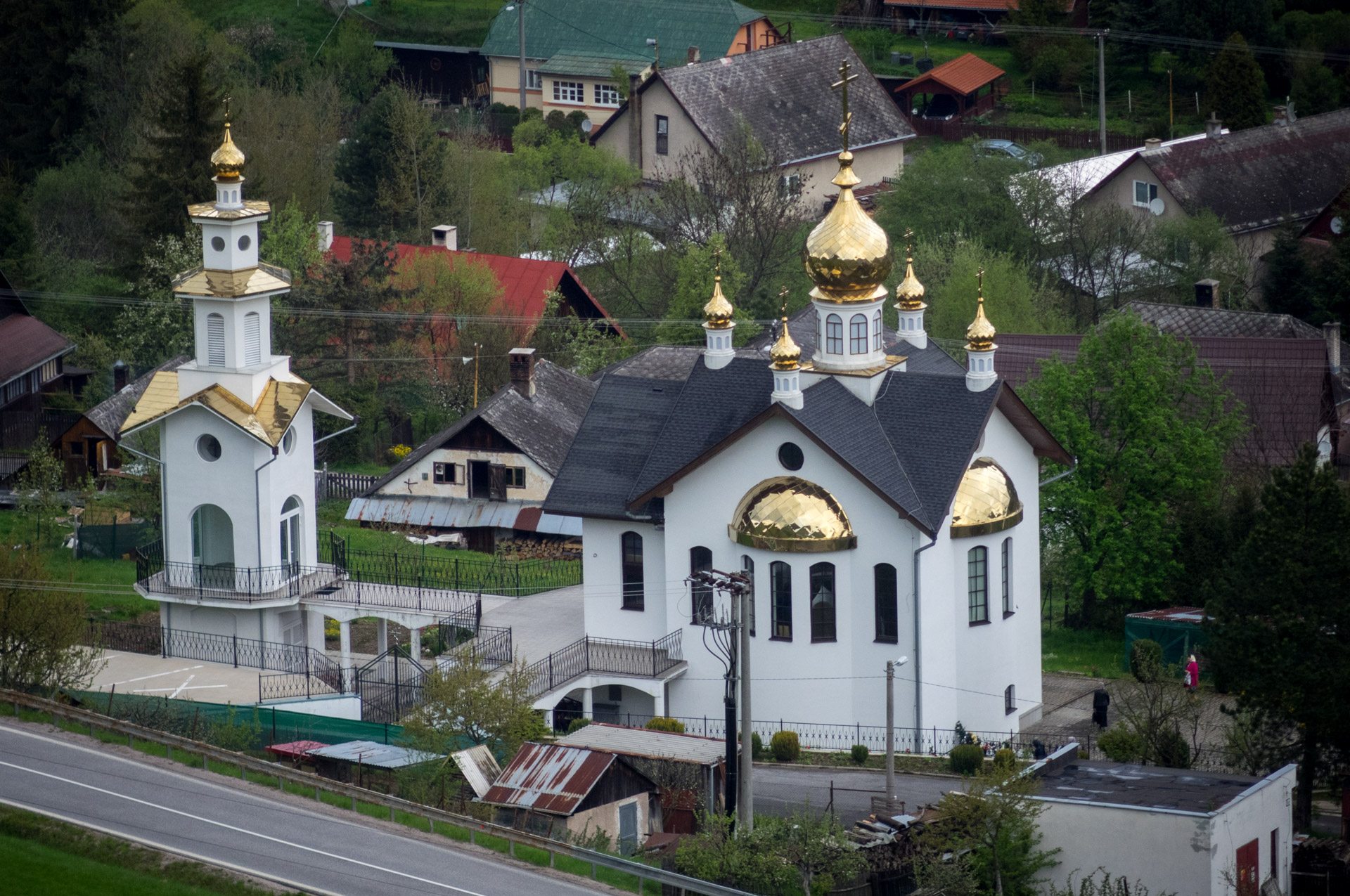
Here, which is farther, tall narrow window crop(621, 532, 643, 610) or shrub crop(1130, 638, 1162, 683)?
tall narrow window crop(621, 532, 643, 610)

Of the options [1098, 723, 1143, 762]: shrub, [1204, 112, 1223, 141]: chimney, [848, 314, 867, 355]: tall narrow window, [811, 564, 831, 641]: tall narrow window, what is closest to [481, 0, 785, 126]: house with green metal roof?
[1204, 112, 1223, 141]: chimney

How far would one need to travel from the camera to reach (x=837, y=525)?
46.3m

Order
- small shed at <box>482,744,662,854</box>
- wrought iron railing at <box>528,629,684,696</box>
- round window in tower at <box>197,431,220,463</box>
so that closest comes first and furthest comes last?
small shed at <box>482,744,662,854</box> → wrought iron railing at <box>528,629,684,696</box> → round window in tower at <box>197,431,220,463</box>

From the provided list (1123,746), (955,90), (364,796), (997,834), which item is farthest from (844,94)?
(955,90)

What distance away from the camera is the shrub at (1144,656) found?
48594 millimetres

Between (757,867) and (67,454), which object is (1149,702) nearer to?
(757,867)

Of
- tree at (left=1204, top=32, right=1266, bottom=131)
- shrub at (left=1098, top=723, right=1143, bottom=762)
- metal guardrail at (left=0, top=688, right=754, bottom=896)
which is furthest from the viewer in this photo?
tree at (left=1204, top=32, right=1266, bottom=131)

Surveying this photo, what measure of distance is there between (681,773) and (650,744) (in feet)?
4.18

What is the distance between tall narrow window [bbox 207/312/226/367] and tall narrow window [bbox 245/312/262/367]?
462mm

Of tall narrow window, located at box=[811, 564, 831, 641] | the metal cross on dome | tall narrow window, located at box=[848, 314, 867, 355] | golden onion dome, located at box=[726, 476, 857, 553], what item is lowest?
tall narrow window, located at box=[811, 564, 831, 641]

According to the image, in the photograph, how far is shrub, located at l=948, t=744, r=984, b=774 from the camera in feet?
146

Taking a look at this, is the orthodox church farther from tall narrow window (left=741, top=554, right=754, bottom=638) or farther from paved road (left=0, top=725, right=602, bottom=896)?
paved road (left=0, top=725, right=602, bottom=896)

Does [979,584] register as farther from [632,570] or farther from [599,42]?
[599,42]

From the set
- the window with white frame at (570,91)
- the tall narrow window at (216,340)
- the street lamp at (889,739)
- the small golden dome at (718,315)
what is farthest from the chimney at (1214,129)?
the street lamp at (889,739)
